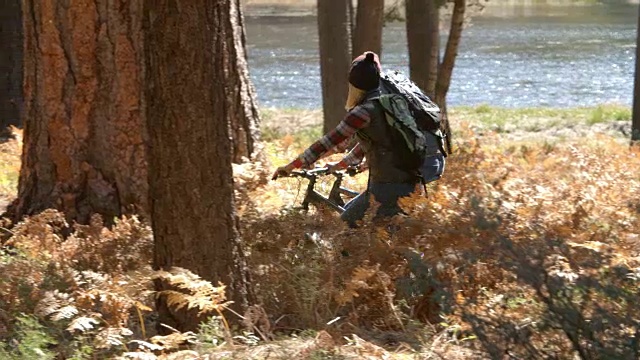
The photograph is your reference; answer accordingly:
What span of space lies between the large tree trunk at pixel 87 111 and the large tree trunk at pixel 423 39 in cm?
592

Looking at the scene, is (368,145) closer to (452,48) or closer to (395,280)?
Answer: (395,280)

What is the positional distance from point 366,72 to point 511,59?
3168 cm

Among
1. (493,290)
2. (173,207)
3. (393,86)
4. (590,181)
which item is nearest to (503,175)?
(590,181)

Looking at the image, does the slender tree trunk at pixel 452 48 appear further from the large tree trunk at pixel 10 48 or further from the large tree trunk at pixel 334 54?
the large tree trunk at pixel 10 48

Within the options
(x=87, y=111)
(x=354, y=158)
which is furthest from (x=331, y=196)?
(x=87, y=111)

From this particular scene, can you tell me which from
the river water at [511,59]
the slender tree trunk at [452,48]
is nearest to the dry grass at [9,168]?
the slender tree trunk at [452,48]

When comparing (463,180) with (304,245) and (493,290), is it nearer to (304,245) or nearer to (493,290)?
(304,245)

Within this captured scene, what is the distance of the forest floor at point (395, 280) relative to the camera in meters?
4.51

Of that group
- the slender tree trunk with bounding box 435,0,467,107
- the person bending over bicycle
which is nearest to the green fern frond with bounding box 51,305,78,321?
the person bending over bicycle

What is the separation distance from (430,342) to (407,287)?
0.52 m

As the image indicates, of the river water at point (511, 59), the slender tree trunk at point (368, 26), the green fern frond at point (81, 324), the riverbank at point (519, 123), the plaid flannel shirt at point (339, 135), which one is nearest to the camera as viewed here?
the green fern frond at point (81, 324)

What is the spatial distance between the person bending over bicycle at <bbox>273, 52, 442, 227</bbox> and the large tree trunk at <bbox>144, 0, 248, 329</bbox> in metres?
1.24

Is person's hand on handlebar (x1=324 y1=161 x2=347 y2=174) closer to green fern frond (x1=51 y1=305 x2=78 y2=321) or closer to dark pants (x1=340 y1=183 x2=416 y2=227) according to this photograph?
dark pants (x1=340 y1=183 x2=416 y2=227)

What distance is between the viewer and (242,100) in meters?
10.0
